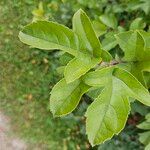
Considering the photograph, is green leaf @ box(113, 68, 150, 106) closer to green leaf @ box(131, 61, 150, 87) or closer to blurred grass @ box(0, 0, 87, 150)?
green leaf @ box(131, 61, 150, 87)

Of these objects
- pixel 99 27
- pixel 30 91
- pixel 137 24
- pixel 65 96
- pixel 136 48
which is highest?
pixel 136 48

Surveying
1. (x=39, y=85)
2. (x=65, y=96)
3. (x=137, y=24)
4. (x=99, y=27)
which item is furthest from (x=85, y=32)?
(x=39, y=85)

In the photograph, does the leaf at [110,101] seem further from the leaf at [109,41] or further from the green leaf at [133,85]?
the leaf at [109,41]

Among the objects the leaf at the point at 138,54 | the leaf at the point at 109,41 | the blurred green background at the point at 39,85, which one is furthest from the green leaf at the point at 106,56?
the blurred green background at the point at 39,85

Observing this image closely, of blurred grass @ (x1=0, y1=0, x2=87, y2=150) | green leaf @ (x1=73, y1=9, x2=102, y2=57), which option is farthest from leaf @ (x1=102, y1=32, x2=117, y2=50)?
green leaf @ (x1=73, y1=9, x2=102, y2=57)

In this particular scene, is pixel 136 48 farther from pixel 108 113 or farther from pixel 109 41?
pixel 109 41

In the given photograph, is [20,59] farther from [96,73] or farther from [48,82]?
[96,73]

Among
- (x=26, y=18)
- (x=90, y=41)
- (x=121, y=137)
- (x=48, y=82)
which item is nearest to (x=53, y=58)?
(x=48, y=82)
